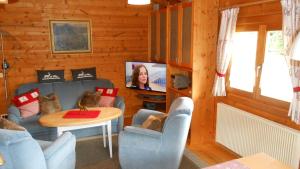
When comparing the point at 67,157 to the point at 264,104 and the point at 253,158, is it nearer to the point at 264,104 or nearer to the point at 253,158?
the point at 253,158

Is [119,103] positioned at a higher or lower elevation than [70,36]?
lower

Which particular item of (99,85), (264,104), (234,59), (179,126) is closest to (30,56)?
(99,85)

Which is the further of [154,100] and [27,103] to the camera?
[154,100]

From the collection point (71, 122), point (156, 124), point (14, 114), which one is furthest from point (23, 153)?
point (14, 114)

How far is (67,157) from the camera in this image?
253 centimetres

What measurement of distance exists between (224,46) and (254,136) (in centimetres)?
121

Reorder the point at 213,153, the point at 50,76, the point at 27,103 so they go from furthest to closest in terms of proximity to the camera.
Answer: the point at 50,76 → the point at 27,103 → the point at 213,153

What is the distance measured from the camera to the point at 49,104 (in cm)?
391

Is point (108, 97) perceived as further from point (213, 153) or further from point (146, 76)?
point (213, 153)

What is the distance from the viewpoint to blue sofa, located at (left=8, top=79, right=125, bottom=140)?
12.1 feet

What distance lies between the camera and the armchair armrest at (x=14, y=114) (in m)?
3.63

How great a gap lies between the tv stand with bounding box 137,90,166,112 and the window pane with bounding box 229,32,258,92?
1465mm

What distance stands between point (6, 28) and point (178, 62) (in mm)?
2899

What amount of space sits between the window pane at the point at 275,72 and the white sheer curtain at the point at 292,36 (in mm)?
245
